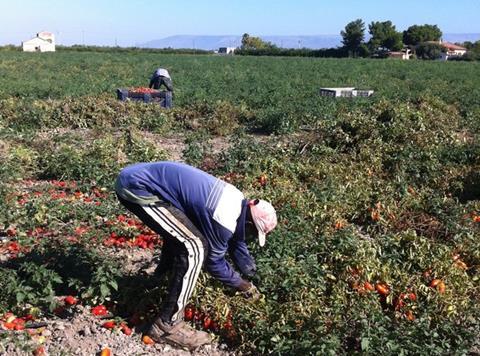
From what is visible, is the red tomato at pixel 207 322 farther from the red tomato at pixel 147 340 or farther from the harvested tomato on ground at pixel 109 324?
the harvested tomato on ground at pixel 109 324

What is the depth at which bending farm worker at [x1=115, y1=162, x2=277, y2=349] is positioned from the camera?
371 centimetres

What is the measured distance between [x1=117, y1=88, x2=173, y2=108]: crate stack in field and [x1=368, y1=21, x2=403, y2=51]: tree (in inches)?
3066

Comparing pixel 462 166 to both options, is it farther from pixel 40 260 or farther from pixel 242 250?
pixel 40 260

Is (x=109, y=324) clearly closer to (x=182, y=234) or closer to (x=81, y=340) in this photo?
(x=81, y=340)

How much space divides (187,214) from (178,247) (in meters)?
0.23

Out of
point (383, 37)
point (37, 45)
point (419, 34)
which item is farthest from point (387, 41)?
point (37, 45)

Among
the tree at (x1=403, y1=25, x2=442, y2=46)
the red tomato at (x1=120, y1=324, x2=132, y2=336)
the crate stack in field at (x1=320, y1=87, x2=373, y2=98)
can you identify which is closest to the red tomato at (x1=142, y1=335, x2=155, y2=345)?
the red tomato at (x1=120, y1=324, x2=132, y2=336)

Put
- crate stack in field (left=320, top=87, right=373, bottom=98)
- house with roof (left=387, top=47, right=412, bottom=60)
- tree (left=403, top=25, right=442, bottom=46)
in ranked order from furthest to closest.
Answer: tree (left=403, top=25, right=442, bottom=46)
house with roof (left=387, top=47, right=412, bottom=60)
crate stack in field (left=320, top=87, right=373, bottom=98)

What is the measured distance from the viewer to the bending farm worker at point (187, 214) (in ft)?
12.2

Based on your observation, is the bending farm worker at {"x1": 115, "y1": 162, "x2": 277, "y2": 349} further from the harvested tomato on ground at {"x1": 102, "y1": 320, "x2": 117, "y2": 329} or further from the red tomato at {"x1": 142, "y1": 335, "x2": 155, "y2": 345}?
the harvested tomato on ground at {"x1": 102, "y1": 320, "x2": 117, "y2": 329}

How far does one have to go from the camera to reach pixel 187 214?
3.81m

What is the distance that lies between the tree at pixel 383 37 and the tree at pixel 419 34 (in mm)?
3991

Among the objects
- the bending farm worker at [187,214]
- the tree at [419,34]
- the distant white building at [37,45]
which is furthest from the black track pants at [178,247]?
the tree at [419,34]

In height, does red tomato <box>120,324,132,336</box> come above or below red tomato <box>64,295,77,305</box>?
below
